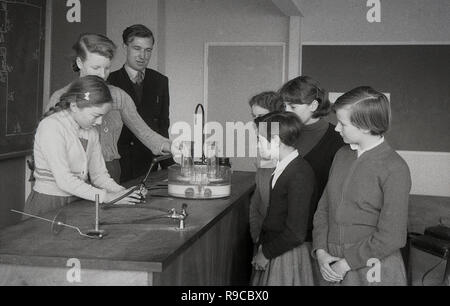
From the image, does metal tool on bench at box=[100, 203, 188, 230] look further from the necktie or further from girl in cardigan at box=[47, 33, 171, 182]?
the necktie

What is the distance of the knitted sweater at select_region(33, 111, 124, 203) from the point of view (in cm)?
222

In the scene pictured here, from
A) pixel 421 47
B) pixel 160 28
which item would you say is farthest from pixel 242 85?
pixel 421 47

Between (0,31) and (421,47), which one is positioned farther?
(421,47)

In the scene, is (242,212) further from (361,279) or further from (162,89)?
(162,89)

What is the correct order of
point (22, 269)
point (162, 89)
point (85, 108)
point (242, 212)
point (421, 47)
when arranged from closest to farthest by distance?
point (22, 269)
point (85, 108)
point (242, 212)
point (162, 89)
point (421, 47)

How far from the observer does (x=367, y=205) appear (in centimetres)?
189

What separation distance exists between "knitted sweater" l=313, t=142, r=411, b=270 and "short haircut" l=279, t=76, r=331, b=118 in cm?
37

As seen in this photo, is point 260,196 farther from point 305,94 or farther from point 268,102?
point 268,102

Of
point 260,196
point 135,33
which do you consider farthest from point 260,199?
point 135,33

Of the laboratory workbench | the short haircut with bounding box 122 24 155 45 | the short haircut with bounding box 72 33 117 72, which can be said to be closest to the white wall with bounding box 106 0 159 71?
the short haircut with bounding box 122 24 155 45

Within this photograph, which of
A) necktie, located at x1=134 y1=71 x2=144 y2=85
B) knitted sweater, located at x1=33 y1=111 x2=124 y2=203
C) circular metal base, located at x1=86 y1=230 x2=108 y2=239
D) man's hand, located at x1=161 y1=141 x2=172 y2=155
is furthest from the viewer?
necktie, located at x1=134 y1=71 x2=144 y2=85

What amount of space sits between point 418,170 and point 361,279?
338cm

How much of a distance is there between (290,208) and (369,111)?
1.47ft

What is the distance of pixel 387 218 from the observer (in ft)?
5.96
